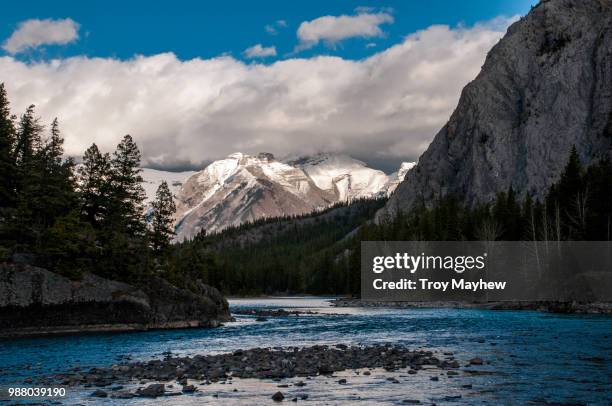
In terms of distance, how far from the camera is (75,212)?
71.4 m

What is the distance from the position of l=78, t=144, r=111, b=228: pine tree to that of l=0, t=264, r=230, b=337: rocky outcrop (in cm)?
1449

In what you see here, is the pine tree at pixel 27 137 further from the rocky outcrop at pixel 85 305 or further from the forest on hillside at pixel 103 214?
the rocky outcrop at pixel 85 305

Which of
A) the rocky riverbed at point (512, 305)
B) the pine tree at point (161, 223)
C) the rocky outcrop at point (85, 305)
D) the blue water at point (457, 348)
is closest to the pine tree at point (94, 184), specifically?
the pine tree at point (161, 223)

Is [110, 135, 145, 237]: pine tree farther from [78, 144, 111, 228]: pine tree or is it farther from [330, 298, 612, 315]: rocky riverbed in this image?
[330, 298, 612, 315]: rocky riverbed

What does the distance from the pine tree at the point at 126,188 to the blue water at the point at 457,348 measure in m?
20.0

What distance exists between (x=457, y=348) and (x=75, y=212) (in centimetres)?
4731

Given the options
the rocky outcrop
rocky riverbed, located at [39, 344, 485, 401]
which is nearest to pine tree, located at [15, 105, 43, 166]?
the rocky outcrop

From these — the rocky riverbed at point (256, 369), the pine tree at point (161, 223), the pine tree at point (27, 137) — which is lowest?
the rocky riverbed at point (256, 369)

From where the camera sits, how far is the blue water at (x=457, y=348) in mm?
28656

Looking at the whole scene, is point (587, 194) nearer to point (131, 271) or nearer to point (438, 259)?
point (438, 259)

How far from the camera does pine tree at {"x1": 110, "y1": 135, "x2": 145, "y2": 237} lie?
269ft

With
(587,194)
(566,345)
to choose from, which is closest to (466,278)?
(587,194)

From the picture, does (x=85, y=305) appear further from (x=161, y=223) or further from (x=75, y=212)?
(x=161, y=223)

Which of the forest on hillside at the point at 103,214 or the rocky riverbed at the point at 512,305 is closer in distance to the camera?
the forest on hillside at the point at 103,214
